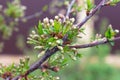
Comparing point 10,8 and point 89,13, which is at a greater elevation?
point 10,8

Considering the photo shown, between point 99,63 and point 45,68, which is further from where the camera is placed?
point 99,63

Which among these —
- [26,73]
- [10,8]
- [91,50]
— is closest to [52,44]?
[26,73]

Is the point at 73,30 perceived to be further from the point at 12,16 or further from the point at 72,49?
the point at 12,16

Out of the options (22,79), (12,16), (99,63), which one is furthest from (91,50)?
(22,79)

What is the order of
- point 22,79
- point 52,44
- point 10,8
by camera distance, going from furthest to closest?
1. point 10,8
2. point 22,79
3. point 52,44

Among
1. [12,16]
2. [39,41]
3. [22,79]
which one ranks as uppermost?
[12,16]

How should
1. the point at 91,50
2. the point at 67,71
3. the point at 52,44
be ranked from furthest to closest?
the point at 91,50, the point at 67,71, the point at 52,44

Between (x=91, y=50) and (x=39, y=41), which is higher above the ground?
(x=91, y=50)

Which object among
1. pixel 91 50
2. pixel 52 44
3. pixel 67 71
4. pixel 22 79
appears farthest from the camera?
pixel 91 50

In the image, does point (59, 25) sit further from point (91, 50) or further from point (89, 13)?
point (91, 50)
